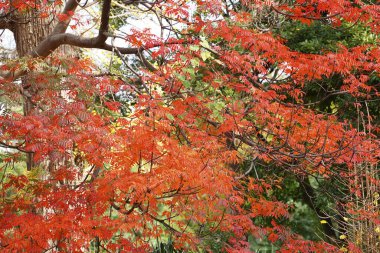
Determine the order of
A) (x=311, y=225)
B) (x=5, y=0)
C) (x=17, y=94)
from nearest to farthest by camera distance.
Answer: (x=17, y=94) < (x=5, y=0) < (x=311, y=225)

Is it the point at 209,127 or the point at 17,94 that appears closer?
the point at 17,94

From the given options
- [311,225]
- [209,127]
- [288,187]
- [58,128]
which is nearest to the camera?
[58,128]

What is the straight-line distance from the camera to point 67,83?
4.73m

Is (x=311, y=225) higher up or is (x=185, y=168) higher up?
(x=185, y=168)

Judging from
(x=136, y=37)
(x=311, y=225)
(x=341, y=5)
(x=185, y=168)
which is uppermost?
(x=341, y=5)

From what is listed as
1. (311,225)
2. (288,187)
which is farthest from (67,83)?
(311,225)

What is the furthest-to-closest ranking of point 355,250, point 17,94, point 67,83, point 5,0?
1. point 5,0
2. point 355,250
3. point 67,83
4. point 17,94

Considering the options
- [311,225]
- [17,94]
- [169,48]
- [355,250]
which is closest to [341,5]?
[169,48]

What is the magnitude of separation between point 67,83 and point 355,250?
11.0ft

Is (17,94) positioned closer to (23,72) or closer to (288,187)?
(23,72)

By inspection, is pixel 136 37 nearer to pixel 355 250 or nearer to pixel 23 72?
pixel 23 72

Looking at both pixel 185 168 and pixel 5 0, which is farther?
pixel 5 0

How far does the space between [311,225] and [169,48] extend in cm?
527

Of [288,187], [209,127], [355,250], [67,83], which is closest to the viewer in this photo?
[67,83]
